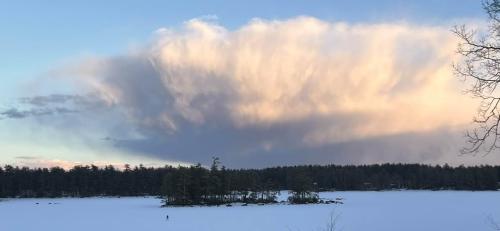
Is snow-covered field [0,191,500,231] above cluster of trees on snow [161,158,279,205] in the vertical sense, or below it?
below

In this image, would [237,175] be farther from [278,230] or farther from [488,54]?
[488,54]

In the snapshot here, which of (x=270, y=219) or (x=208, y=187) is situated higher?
(x=208, y=187)

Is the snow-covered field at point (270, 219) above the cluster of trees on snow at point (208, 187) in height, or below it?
below

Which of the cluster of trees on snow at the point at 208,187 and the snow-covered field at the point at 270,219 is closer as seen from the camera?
the snow-covered field at the point at 270,219

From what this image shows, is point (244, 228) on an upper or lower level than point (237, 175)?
lower

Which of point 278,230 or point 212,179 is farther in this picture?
point 212,179

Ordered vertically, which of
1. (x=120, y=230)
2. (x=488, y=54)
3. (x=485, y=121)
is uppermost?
(x=488, y=54)

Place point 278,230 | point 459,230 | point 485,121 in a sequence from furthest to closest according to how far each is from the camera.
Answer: point 278,230 → point 459,230 → point 485,121

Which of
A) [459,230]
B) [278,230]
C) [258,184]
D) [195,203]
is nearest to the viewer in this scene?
[459,230]

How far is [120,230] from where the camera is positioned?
140 ft

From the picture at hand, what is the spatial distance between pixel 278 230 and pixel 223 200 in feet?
248

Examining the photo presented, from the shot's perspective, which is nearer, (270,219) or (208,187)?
(270,219)

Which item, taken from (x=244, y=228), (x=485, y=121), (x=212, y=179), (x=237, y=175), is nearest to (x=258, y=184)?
(x=237, y=175)

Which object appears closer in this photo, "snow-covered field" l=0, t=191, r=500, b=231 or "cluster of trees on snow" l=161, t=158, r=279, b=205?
"snow-covered field" l=0, t=191, r=500, b=231
